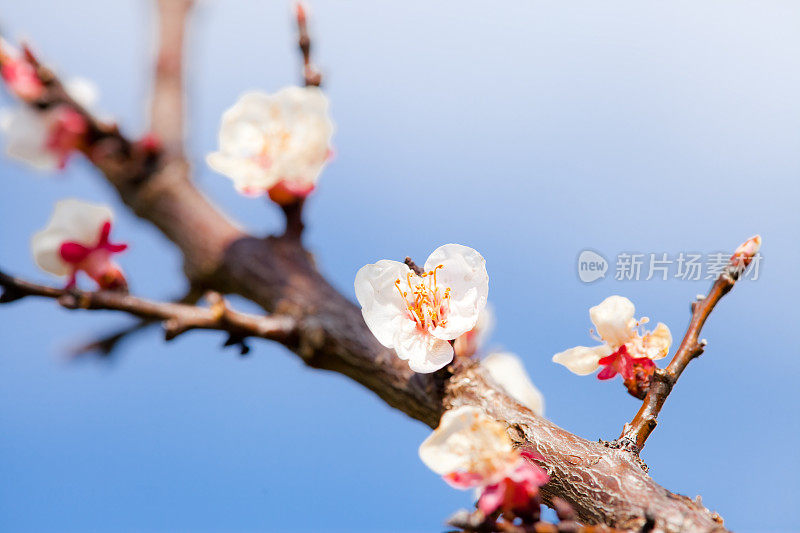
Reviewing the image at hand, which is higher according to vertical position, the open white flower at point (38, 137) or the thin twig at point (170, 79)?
the thin twig at point (170, 79)

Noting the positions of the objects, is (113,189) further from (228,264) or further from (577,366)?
(577,366)

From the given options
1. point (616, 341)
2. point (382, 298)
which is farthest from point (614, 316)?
point (382, 298)

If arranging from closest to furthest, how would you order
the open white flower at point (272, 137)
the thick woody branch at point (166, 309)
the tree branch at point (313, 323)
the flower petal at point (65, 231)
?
1. the tree branch at point (313, 323)
2. the thick woody branch at point (166, 309)
3. the flower petal at point (65, 231)
4. the open white flower at point (272, 137)

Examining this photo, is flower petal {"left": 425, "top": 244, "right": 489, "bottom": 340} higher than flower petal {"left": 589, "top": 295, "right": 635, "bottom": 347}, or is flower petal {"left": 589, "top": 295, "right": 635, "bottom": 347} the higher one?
flower petal {"left": 589, "top": 295, "right": 635, "bottom": 347}

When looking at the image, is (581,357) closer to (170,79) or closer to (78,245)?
(78,245)

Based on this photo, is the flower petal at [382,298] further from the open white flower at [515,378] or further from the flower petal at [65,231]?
the flower petal at [65,231]

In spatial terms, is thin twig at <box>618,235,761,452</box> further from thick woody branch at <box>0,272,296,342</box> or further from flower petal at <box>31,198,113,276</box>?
flower petal at <box>31,198,113,276</box>

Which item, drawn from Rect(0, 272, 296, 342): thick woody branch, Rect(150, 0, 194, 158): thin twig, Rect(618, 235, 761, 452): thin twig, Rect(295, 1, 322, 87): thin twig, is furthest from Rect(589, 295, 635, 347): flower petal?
Rect(150, 0, 194, 158): thin twig

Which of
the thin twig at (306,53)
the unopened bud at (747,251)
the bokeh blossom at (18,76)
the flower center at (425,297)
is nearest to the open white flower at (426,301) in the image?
the flower center at (425,297)
